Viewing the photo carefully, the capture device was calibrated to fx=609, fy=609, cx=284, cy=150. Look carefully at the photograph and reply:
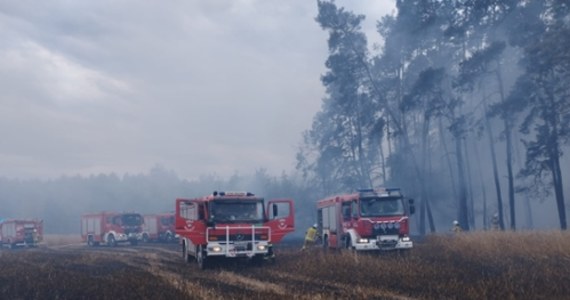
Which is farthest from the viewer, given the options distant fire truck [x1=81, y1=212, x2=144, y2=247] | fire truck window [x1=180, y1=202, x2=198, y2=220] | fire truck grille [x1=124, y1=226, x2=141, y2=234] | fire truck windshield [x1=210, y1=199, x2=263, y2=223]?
fire truck grille [x1=124, y1=226, x2=141, y2=234]

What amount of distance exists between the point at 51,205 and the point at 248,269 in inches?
3981

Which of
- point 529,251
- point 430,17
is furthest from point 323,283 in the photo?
point 430,17

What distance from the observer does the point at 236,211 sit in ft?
71.4

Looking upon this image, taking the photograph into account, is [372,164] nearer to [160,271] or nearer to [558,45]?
[558,45]

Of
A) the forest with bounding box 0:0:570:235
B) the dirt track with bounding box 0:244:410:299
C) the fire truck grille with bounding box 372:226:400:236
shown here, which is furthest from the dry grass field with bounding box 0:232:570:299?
the forest with bounding box 0:0:570:235

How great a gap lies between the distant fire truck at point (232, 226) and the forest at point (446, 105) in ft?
56.0

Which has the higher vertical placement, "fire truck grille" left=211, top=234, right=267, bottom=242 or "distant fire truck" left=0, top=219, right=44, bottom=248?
"distant fire truck" left=0, top=219, right=44, bottom=248

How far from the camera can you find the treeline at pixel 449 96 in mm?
32969

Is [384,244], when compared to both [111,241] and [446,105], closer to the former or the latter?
[446,105]

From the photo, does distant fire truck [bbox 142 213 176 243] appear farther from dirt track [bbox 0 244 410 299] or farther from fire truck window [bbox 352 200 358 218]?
fire truck window [bbox 352 200 358 218]

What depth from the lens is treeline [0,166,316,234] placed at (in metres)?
110

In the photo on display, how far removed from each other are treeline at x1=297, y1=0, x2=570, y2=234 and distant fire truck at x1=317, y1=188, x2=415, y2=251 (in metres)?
12.1

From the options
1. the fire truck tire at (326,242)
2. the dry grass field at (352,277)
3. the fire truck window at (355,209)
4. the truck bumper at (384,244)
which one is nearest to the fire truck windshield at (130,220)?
the fire truck tire at (326,242)

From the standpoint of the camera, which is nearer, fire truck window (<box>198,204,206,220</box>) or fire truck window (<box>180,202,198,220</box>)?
fire truck window (<box>198,204,206,220</box>)
